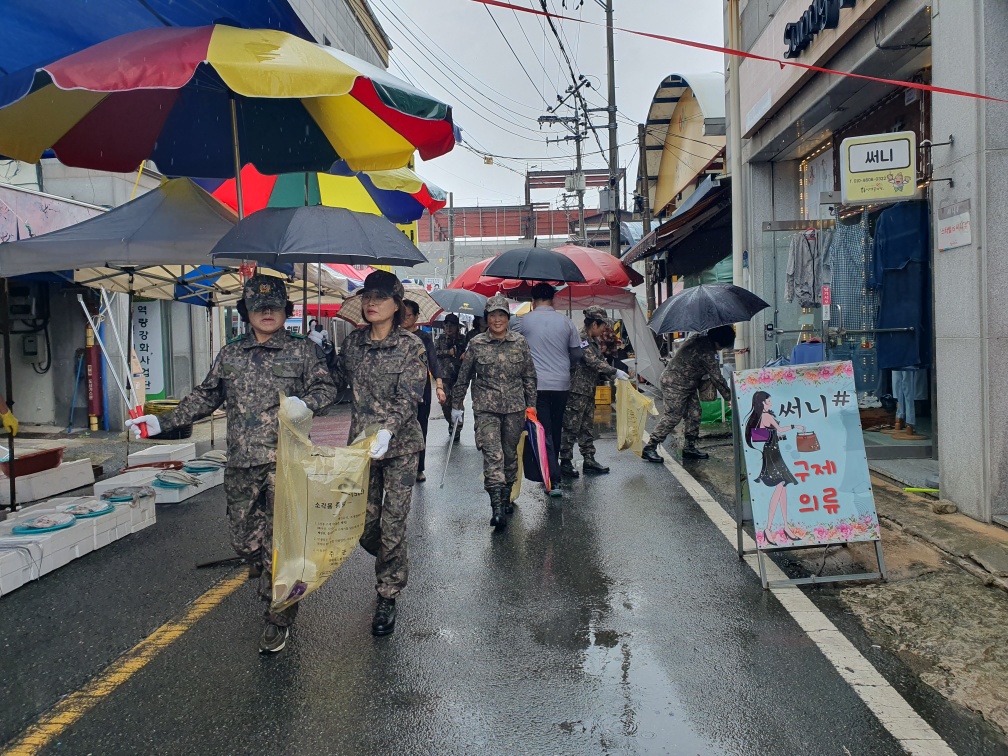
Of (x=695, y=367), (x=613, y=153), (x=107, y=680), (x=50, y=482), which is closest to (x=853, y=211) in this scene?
(x=695, y=367)

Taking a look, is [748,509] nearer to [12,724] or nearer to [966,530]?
[966,530]

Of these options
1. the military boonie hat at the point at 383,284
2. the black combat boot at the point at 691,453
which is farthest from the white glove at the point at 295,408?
the black combat boot at the point at 691,453

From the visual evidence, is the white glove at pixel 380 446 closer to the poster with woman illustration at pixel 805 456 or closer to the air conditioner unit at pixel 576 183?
the poster with woman illustration at pixel 805 456

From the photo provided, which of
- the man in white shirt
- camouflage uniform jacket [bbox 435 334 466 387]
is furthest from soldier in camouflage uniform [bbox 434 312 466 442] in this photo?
the man in white shirt

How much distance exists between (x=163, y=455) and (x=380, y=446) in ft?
18.5

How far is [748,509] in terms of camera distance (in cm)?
560

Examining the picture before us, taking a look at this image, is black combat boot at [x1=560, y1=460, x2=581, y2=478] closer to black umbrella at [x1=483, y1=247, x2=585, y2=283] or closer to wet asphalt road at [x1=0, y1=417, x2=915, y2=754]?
black umbrella at [x1=483, y1=247, x2=585, y2=283]

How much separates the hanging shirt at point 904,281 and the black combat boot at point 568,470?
3312 mm

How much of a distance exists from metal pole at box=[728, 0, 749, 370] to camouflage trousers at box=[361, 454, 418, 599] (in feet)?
27.8

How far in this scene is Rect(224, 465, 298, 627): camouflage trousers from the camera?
4117 millimetres

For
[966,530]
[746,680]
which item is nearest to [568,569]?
[746,680]

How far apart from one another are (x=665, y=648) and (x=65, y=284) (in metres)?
11.2

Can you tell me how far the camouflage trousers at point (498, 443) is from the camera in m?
6.31

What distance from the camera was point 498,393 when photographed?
636 cm
